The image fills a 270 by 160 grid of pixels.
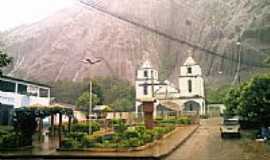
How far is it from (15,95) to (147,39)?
49124 millimetres

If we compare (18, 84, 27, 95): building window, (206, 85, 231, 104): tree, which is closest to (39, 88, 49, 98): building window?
(18, 84, 27, 95): building window

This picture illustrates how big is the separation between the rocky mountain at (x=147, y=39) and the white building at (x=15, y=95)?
9087mm

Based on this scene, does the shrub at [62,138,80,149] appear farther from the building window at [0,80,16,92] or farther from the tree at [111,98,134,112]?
the tree at [111,98,134,112]

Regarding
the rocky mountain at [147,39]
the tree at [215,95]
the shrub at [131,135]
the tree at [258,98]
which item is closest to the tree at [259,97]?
the tree at [258,98]

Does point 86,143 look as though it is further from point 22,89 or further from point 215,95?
point 215,95

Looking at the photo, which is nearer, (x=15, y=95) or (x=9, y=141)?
(x=9, y=141)

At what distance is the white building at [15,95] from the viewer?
29.2m

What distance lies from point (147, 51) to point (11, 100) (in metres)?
49.5

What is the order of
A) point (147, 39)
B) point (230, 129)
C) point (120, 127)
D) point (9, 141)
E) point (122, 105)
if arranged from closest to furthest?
point (9, 141)
point (230, 129)
point (120, 127)
point (122, 105)
point (147, 39)

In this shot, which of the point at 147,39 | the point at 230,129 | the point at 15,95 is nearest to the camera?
the point at 230,129

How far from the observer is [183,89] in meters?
55.5

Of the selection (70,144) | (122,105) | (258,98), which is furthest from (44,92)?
(258,98)

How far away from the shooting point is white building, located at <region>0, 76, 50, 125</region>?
2916 cm

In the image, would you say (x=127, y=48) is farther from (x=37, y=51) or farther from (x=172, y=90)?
(x=172, y=90)
